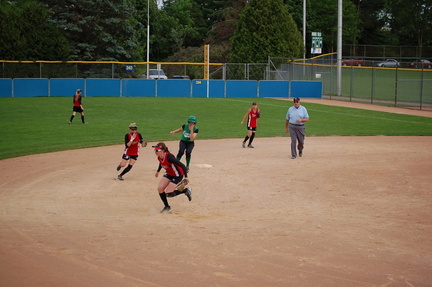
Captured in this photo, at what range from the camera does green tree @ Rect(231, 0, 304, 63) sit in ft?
210

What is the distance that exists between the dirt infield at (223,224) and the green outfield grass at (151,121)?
18.0ft

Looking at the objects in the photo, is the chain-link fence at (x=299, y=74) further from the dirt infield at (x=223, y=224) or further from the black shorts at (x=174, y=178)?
the black shorts at (x=174, y=178)

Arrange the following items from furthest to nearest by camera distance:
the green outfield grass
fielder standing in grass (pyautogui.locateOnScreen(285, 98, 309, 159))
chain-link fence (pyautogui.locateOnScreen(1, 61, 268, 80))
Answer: chain-link fence (pyautogui.locateOnScreen(1, 61, 268, 80))
the green outfield grass
fielder standing in grass (pyautogui.locateOnScreen(285, 98, 309, 159))

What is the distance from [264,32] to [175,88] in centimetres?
1488

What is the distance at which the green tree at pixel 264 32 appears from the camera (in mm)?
63938

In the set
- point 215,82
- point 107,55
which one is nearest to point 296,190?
point 215,82

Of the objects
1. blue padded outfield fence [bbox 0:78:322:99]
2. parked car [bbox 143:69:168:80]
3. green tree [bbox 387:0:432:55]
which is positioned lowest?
blue padded outfield fence [bbox 0:78:322:99]

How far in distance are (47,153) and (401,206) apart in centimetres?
1321

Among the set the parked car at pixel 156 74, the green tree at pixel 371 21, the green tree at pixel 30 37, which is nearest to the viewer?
the green tree at pixel 30 37

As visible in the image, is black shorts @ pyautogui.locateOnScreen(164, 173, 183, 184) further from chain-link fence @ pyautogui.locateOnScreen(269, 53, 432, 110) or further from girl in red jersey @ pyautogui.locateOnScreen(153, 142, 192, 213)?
chain-link fence @ pyautogui.locateOnScreen(269, 53, 432, 110)

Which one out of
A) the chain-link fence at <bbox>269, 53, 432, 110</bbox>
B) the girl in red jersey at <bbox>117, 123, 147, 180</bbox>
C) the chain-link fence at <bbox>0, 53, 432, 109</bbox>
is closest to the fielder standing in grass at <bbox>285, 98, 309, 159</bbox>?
the girl in red jersey at <bbox>117, 123, 147, 180</bbox>

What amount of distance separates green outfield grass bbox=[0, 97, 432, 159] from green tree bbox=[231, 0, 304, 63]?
16.5 meters

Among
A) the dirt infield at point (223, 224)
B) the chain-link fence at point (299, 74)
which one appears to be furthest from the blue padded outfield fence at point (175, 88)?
the dirt infield at point (223, 224)

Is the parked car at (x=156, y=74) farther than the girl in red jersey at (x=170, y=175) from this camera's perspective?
Yes
